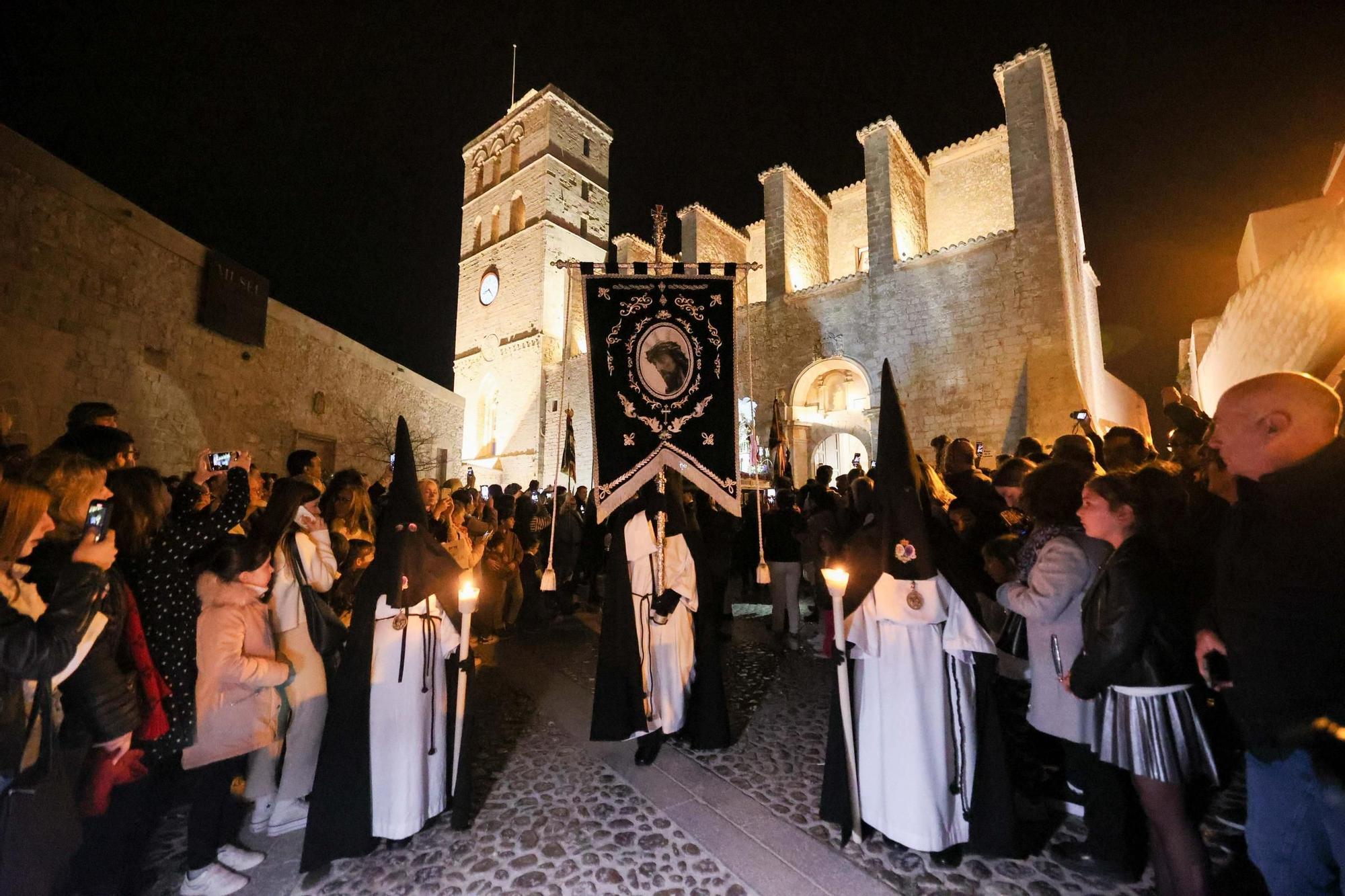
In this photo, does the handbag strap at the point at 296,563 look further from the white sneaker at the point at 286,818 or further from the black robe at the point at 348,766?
the white sneaker at the point at 286,818

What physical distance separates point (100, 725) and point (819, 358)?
51.1 feet

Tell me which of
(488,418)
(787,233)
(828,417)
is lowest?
(828,417)

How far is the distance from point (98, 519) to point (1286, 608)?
12.1 feet

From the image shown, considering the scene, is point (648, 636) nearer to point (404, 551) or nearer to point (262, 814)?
point (404, 551)

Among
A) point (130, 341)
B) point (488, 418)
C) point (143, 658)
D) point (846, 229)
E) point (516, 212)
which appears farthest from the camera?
point (516, 212)

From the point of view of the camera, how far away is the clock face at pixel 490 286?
24469mm

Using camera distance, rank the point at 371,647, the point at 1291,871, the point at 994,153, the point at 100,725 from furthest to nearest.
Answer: the point at 994,153 → the point at 371,647 → the point at 100,725 → the point at 1291,871

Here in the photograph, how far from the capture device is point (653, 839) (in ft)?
8.77

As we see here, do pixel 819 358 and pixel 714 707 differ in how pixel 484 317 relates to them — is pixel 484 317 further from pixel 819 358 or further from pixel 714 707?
pixel 714 707

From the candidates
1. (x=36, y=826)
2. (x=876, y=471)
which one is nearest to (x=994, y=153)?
(x=876, y=471)

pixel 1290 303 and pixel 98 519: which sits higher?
pixel 1290 303

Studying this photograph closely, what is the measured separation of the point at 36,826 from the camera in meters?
1.75

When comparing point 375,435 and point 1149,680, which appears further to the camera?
point 375,435

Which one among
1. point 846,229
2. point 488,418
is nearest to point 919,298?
point 846,229
